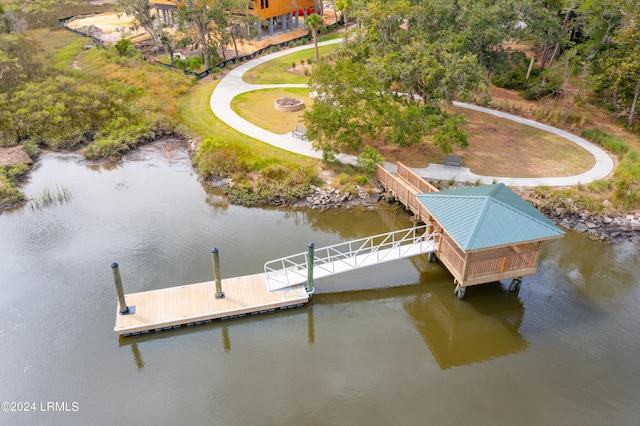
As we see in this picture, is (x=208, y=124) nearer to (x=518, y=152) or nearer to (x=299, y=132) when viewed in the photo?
(x=299, y=132)

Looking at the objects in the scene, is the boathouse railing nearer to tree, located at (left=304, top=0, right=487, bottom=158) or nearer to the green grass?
tree, located at (left=304, top=0, right=487, bottom=158)

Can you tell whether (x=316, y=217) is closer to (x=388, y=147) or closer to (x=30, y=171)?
(x=388, y=147)


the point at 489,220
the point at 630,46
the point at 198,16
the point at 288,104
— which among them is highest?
the point at 198,16

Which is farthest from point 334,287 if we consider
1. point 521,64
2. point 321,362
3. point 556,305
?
point 521,64

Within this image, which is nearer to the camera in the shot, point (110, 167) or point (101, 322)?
point (101, 322)

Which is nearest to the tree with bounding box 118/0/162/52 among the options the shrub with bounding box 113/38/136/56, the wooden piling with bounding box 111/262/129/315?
the shrub with bounding box 113/38/136/56

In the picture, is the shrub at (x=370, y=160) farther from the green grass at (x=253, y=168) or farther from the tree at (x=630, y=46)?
the tree at (x=630, y=46)

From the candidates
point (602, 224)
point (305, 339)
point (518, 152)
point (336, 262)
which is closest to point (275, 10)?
point (518, 152)
